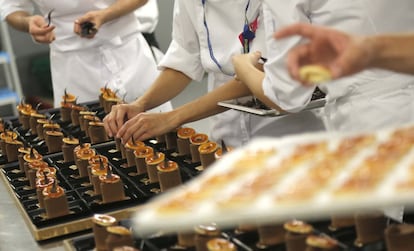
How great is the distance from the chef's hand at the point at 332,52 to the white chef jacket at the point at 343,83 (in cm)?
73

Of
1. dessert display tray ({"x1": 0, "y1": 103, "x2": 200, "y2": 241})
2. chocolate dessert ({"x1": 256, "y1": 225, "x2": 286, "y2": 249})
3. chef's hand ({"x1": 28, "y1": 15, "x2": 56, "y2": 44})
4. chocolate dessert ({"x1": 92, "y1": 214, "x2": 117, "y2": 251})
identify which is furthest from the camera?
chef's hand ({"x1": 28, "y1": 15, "x2": 56, "y2": 44})

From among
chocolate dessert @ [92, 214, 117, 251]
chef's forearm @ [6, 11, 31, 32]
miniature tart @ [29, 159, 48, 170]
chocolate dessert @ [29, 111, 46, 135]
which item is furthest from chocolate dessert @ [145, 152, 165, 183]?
chef's forearm @ [6, 11, 31, 32]

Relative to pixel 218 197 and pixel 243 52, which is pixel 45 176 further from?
pixel 218 197

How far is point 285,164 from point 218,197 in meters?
0.17

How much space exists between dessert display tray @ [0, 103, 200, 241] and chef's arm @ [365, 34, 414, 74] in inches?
36.5

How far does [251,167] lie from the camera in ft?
4.16

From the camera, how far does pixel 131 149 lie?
7.75ft

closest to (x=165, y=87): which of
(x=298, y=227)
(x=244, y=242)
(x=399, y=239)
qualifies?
(x=244, y=242)

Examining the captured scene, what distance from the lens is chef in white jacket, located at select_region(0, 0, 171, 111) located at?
3.60 m

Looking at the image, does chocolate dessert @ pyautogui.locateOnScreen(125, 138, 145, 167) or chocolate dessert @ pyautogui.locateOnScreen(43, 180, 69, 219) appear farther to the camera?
chocolate dessert @ pyautogui.locateOnScreen(125, 138, 145, 167)

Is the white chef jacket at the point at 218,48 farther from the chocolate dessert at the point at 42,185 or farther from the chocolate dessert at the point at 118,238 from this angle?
the chocolate dessert at the point at 118,238

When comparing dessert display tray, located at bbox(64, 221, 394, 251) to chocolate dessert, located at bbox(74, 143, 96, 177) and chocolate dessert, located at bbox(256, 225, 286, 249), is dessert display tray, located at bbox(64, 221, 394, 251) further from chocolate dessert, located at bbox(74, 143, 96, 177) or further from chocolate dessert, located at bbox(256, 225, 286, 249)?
chocolate dessert, located at bbox(74, 143, 96, 177)

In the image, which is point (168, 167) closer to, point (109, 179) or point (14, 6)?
point (109, 179)

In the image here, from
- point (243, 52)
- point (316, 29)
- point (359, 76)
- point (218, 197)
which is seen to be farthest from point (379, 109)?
point (218, 197)
